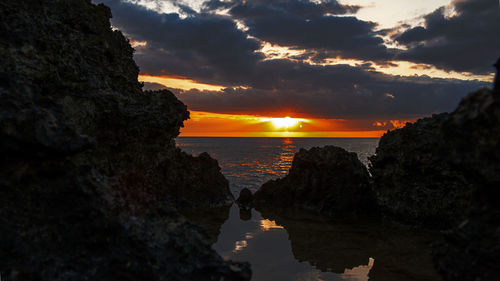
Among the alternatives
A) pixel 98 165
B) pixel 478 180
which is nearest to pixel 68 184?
pixel 98 165

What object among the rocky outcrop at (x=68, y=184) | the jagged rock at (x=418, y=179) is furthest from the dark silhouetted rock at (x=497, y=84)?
the jagged rock at (x=418, y=179)

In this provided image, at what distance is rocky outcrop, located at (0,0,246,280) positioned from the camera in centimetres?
552

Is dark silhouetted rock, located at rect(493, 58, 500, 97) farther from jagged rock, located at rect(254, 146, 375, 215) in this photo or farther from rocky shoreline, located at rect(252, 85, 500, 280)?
jagged rock, located at rect(254, 146, 375, 215)

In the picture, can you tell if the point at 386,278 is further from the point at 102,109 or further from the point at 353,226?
the point at 102,109

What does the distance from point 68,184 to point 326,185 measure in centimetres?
1420

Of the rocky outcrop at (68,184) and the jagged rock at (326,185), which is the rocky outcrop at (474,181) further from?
the jagged rock at (326,185)

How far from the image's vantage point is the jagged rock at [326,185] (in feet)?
55.1

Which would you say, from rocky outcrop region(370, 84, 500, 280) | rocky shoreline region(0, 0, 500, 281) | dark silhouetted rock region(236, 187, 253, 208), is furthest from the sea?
rocky outcrop region(370, 84, 500, 280)

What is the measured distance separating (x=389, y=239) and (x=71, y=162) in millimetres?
11656

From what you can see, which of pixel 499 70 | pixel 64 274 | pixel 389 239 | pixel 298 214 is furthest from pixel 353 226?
pixel 64 274

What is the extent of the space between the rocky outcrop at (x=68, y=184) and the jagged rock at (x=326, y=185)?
1176 centimetres

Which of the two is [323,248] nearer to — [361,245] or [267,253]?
[361,245]

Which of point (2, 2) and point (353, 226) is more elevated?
point (2, 2)

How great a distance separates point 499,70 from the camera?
15.2 feet
